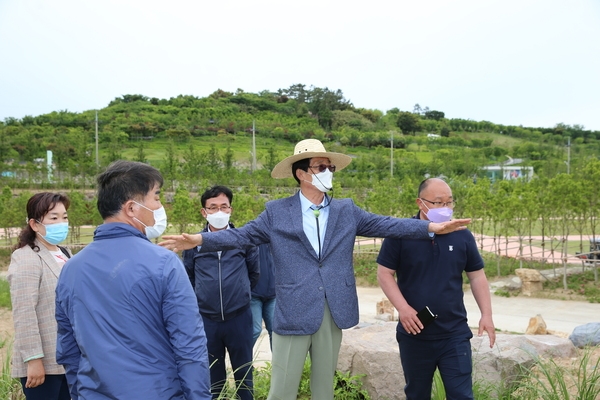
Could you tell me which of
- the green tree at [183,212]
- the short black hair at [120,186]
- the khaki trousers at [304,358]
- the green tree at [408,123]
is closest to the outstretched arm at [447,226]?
the khaki trousers at [304,358]

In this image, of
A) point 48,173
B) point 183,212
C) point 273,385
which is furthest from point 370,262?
point 48,173

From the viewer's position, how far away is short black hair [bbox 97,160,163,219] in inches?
72.6

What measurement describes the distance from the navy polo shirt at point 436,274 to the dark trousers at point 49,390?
1821 mm

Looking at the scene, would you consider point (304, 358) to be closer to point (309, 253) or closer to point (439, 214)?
point (309, 253)

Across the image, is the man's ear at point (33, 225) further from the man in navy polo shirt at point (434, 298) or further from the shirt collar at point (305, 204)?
the man in navy polo shirt at point (434, 298)

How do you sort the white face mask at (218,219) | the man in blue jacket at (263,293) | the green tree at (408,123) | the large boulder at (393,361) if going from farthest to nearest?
the green tree at (408,123) < the man in blue jacket at (263,293) < the white face mask at (218,219) < the large boulder at (393,361)

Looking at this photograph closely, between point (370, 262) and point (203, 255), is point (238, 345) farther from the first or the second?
point (370, 262)

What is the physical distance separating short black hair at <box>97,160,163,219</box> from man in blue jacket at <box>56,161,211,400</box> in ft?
0.24

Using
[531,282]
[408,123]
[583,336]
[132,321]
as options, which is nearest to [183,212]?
[531,282]

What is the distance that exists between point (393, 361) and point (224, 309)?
1252mm

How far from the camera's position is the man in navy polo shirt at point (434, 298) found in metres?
2.87

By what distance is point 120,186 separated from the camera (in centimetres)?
184

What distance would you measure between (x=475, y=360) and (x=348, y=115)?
5629 centimetres

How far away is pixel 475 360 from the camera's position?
356 cm
